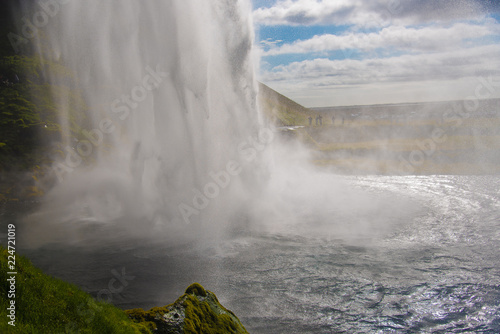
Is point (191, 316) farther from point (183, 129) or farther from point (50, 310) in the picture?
point (183, 129)

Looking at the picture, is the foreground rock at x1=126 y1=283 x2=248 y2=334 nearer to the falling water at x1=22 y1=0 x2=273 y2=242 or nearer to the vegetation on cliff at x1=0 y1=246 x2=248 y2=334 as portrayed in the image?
the vegetation on cliff at x1=0 y1=246 x2=248 y2=334

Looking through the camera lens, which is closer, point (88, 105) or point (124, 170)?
point (124, 170)

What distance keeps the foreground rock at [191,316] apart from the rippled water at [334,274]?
1627mm

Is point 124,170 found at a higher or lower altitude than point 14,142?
lower

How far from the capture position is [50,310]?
6.27 meters

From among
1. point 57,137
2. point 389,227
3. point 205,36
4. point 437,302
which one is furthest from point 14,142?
point 437,302

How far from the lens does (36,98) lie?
2008 inches

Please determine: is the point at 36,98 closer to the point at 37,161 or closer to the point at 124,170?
the point at 37,161

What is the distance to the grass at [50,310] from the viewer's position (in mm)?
5867

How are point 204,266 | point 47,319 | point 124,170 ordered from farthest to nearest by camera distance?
point 124,170
point 204,266
point 47,319

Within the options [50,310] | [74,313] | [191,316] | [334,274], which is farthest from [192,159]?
[50,310]

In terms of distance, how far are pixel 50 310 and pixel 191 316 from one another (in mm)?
2842

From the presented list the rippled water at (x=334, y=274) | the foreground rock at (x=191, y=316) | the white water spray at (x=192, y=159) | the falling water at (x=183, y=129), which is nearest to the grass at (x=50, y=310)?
the foreground rock at (x=191, y=316)

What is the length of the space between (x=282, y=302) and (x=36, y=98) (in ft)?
170
